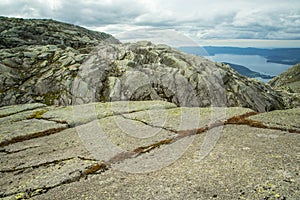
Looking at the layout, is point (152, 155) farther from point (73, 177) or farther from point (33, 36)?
point (33, 36)

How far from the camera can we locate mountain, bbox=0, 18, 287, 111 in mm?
77875

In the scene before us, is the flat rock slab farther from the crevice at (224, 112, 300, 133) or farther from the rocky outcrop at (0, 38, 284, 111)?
the rocky outcrop at (0, 38, 284, 111)

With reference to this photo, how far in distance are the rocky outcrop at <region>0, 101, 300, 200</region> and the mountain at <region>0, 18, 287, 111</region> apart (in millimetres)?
49177

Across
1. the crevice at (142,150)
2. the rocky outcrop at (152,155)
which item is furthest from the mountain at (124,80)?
the crevice at (142,150)

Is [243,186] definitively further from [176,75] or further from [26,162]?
[176,75]

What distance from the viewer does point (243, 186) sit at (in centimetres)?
1307

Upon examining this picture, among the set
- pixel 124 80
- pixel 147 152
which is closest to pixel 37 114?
pixel 147 152

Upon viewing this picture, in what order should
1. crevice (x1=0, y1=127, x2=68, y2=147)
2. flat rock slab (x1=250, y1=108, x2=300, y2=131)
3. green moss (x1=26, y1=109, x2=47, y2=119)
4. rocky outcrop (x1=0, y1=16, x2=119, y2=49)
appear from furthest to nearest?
rocky outcrop (x1=0, y1=16, x2=119, y2=49) < green moss (x1=26, y1=109, x2=47, y2=119) < crevice (x1=0, y1=127, x2=68, y2=147) < flat rock slab (x1=250, y1=108, x2=300, y2=131)

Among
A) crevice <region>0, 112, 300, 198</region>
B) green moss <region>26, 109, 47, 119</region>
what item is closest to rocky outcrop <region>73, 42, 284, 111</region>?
green moss <region>26, 109, 47, 119</region>

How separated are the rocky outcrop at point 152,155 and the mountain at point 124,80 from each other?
1936 inches

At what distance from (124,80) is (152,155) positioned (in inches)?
2459

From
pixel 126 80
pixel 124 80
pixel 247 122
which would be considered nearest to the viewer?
pixel 247 122

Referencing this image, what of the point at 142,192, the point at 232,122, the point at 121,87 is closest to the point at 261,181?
the point at 142,192

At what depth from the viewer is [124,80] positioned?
79.0 m
